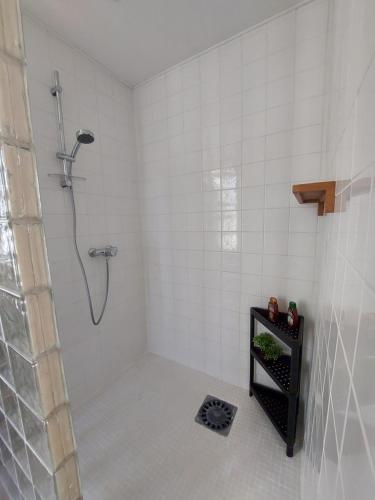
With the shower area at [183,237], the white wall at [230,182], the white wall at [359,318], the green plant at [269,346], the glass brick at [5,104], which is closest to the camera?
the white wall at [359,318]

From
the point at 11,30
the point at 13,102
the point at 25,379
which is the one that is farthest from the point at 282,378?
the point at 11,30

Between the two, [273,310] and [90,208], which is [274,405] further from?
[90,208]

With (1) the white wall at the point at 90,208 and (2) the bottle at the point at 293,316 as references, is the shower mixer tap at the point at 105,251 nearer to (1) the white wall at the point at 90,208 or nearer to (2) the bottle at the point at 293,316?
(1) the white wall at the point at 90,208

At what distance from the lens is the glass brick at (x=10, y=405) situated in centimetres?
67

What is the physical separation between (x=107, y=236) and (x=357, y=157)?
1467 mm

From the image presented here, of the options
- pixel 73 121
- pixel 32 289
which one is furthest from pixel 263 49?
pixel 32 289

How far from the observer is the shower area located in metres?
1.00

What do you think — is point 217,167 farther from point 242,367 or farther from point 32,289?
point 242,367

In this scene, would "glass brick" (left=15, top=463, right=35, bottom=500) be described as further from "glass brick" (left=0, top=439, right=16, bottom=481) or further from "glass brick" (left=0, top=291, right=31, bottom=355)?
"glass brick" (left=0, top=291, right=31, bottom=355)

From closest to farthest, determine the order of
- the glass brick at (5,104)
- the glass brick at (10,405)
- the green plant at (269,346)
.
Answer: the glass brick at (5,104) → the glass brick at (10,405) → the green plant at (269,346)

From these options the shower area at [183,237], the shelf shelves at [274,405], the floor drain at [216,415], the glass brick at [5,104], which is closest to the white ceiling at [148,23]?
the shower area at [183,237]

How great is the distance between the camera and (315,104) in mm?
1052

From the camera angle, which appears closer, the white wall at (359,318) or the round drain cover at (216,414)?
the white wall at (359,318)

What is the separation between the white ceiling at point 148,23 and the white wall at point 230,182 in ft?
0.28
